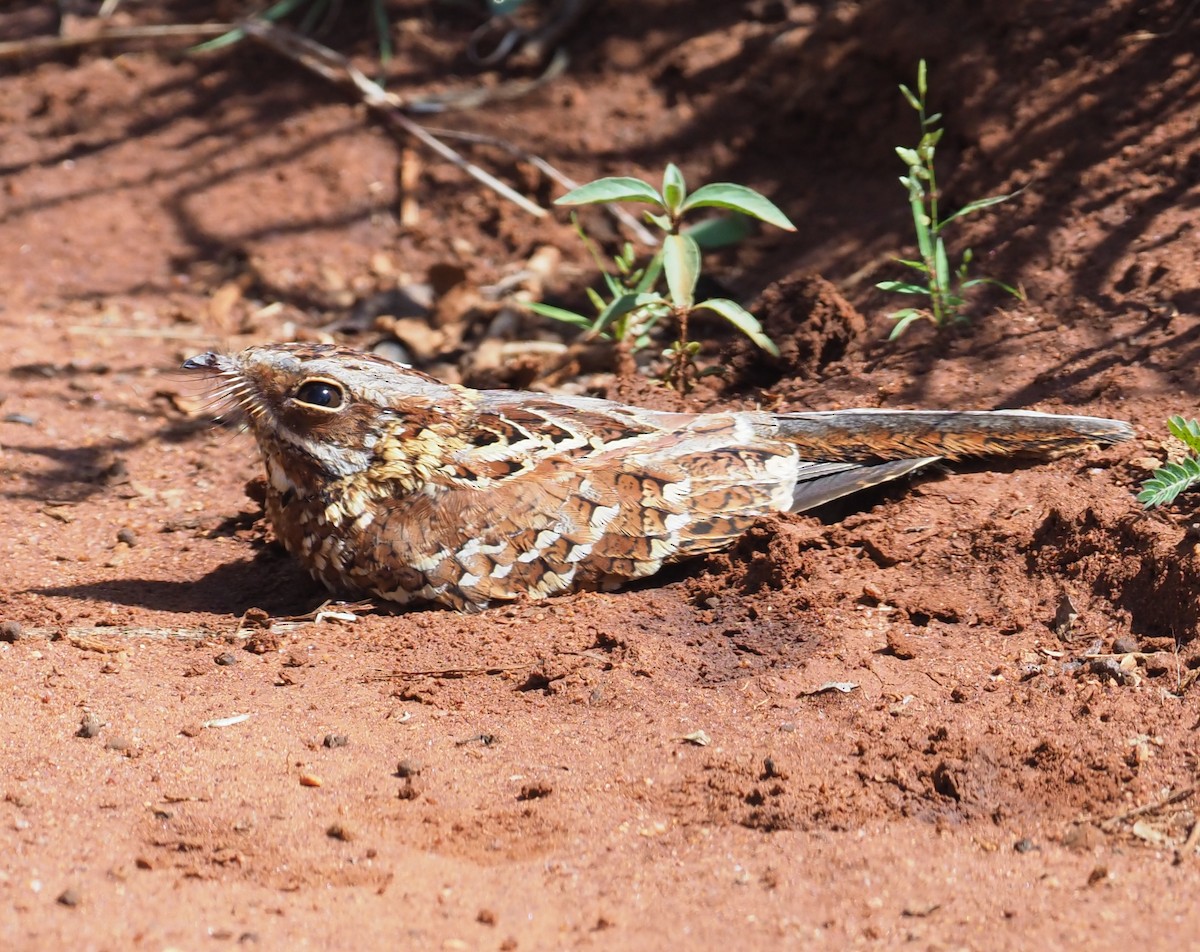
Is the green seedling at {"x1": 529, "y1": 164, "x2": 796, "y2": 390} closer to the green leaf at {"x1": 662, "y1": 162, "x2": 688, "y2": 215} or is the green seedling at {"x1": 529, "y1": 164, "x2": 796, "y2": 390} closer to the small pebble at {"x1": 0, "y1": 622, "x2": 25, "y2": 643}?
the green leaf at {"x1": 662, "y1": 162, "x2": 688, "y2": 215}

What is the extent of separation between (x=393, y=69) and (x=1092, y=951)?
666cm

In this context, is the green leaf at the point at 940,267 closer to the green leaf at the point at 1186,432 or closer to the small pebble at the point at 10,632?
the green leaf at the point at 1186,432

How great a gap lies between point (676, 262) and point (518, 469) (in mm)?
1133

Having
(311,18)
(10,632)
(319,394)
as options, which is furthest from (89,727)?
(311,18)

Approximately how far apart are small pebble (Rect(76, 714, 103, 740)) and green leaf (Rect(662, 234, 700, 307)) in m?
2.62

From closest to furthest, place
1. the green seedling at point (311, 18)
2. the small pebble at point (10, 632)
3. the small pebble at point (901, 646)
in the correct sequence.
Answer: the small pebble at point (901, 646)
the small pebble at point (10, 632)
the green seedling at point (311, 18)

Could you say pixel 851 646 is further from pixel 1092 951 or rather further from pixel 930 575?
pixel 1092 951

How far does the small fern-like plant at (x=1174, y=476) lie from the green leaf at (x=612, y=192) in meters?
2.07

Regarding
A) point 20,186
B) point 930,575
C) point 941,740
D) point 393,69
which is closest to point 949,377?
point 930,575

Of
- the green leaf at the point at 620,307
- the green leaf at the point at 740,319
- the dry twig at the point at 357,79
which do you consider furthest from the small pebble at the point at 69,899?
the dry twig at the point at 357,79

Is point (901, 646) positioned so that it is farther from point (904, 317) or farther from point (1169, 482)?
point (904, 317)

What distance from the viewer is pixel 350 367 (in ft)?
15.4

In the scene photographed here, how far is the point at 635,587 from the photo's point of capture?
466 centimetres

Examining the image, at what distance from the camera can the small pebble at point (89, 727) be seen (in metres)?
3.67
